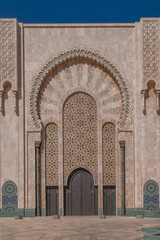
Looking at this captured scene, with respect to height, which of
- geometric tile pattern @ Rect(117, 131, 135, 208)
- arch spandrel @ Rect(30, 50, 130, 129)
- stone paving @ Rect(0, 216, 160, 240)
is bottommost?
stone paving @ Rect(0, 216, 160, 240)

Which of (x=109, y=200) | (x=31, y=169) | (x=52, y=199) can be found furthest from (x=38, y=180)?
(x=109, y=200)

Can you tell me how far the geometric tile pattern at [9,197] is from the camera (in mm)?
9648

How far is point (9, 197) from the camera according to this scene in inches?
380

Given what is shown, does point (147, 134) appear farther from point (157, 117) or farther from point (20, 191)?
point (20, 191)

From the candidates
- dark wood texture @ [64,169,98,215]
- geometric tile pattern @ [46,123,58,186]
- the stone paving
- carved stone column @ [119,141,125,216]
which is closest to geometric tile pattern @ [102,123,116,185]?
carved stone column @ [119,141,125,216]

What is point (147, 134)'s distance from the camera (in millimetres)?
9719

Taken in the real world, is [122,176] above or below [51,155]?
below

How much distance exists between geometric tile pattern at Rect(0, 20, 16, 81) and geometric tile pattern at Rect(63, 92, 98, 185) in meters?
1.69

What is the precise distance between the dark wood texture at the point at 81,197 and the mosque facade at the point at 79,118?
26 mm

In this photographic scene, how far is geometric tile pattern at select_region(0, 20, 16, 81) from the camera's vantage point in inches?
385

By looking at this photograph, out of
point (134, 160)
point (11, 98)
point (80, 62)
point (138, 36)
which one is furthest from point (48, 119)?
point (138, 36)

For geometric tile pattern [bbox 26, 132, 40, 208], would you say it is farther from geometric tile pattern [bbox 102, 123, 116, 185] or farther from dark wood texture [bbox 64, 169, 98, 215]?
geometric tile pattern [bbox 102, 123, 116, 185]

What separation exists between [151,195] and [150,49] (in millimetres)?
3742

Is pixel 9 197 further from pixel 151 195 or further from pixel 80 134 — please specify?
pixel 151 195
